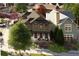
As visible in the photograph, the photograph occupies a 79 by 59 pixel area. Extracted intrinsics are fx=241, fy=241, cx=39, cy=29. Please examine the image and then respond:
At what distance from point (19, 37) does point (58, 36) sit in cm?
24

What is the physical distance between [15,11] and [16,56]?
276 mm

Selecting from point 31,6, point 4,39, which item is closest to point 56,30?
point 31,6

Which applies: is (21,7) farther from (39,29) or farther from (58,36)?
(58,36)

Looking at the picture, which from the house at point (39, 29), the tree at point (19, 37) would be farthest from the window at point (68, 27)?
the tree at point (19, 37)

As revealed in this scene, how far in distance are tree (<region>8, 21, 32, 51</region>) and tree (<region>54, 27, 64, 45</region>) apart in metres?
0.16

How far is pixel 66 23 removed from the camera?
1471 millimetres

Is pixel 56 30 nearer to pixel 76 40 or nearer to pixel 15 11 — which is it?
pixel 76 40

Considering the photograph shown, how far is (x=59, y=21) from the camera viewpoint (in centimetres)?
147

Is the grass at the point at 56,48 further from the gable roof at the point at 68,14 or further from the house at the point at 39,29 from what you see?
the gable roof at the point at 68,14

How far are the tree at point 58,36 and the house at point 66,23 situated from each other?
2 centimetres

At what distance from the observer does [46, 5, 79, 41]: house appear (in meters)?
1.47

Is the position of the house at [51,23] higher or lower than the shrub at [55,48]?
higher

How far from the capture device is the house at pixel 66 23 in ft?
4.81

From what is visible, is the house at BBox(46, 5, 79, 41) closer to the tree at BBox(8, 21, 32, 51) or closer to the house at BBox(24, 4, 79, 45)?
the house at BBox(24, 4, 79, 45)
